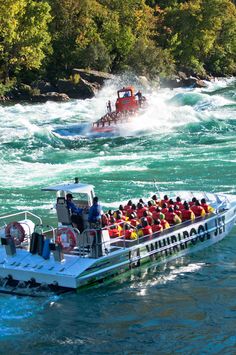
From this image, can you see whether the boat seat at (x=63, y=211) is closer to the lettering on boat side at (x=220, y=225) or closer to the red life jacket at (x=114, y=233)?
the red life jacket at (x=114, y=233)

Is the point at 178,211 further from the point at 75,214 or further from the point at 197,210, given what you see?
the point at 75,214

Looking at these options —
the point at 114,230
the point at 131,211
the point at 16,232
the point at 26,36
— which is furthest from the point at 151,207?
the point at 26,36

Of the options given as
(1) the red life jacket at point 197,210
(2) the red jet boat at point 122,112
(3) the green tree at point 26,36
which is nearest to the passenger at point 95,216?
(1) the red life jacket at point 197,210

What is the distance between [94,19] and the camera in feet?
232

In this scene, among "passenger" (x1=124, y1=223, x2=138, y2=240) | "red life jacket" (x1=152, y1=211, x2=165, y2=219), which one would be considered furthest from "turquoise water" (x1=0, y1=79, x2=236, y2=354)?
"red life jacket" (x1=152, y1=211, x2=165, y2=219)

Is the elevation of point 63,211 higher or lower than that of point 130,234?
higher

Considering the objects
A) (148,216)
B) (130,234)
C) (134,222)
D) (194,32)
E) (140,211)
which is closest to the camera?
(130,234)

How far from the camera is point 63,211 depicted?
58.8ft

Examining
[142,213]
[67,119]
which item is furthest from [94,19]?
[142,213]

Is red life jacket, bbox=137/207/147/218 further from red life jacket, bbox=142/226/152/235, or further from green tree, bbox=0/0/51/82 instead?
green tree, bbox=0/0/51/82

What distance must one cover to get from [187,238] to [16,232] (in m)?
4.98

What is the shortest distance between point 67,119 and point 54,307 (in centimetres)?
3315

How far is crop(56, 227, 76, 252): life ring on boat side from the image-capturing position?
1772 cm

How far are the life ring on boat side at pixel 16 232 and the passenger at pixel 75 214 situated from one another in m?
1.51
